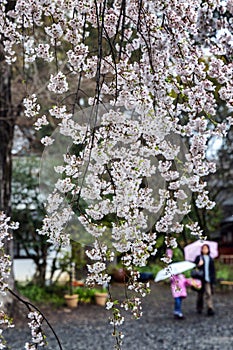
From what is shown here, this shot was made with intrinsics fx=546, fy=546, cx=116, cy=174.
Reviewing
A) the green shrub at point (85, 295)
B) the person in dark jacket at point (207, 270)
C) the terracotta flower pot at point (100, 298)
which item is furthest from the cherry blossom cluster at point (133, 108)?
the green shrub at point (85, 295)

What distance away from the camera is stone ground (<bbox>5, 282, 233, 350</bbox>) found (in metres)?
4.65

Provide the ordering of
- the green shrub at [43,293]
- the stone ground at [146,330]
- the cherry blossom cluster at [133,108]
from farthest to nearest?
the green shrub at [43,293] < the stone ground at [146,330] < the cherry blossom cluster at [133,108]

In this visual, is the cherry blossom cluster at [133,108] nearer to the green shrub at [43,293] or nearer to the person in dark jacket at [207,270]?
the person in dark jacket at [207,270]

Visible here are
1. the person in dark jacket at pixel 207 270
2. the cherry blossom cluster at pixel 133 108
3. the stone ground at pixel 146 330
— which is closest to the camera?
the cherry blossom cluster at pixel 133 108

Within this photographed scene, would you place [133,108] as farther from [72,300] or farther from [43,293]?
[43,293]

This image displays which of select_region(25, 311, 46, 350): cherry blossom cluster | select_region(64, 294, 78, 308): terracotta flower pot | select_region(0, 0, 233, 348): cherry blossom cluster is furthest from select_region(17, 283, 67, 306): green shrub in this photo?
select_region(0, 0, 233, 348): cherry blossom cluster

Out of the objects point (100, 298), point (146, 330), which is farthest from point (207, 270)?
point (100, 298)

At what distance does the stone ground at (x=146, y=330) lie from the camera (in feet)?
15.3

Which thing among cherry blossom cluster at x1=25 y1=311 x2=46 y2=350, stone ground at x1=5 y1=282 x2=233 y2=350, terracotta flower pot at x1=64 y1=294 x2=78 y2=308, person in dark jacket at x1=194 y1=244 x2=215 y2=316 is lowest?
stone ground at x1=5 y1=282 x2=233 y2=350

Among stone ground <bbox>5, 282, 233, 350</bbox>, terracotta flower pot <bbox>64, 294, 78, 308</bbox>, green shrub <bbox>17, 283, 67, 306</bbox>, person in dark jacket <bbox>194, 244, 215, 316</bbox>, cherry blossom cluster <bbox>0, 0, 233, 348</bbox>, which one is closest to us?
cherry blossom cluster <bbox>0, 0, 233, 348</bbox>

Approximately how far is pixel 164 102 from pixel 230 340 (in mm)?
3644

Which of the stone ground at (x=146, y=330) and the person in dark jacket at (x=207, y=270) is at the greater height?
the person in dark jacket at (x=207, y=270)

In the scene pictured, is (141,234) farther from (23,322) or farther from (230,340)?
(23,322)

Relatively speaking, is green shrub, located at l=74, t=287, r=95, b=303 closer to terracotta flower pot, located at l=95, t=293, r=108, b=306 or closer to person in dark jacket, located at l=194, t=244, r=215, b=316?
terracotta flower pot, located at l=95, t=293, r=108, b=306
